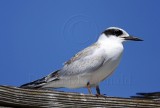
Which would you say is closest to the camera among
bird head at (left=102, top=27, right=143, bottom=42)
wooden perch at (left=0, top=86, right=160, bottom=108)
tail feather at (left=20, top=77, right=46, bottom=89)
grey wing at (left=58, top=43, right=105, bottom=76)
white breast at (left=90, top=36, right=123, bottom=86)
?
wooden perch at (left=0, top=86, right=160, bottom=108)

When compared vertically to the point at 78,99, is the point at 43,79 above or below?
above

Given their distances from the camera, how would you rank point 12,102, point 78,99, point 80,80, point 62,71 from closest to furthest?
point 12,102 → point 78,99 → point 80,80 → point 62,71

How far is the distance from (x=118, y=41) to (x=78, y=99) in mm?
4117

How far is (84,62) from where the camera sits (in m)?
6.90

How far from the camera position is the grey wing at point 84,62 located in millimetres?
6496

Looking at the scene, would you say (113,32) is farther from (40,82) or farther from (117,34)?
(40,82)

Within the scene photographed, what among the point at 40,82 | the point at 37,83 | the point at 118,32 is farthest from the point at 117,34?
the point at 37,83

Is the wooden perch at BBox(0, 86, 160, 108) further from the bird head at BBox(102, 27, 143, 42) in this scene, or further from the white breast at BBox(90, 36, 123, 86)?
the bird head at BBox(102, 27, 143, 42)

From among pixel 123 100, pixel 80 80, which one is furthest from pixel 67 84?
pixel 123 100

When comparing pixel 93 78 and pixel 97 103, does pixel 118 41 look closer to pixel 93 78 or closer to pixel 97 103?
pixel 93 78

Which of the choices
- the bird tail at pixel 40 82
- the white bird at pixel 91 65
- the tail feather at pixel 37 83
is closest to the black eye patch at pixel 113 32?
the white bird at pixel 91 65

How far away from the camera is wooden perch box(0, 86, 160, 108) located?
3010mm

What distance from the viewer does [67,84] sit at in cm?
655

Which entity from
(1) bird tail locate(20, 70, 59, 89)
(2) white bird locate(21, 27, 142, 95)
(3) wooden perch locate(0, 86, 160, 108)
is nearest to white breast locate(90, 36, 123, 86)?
(2) white bird locate(21, 27, 142, 95)
